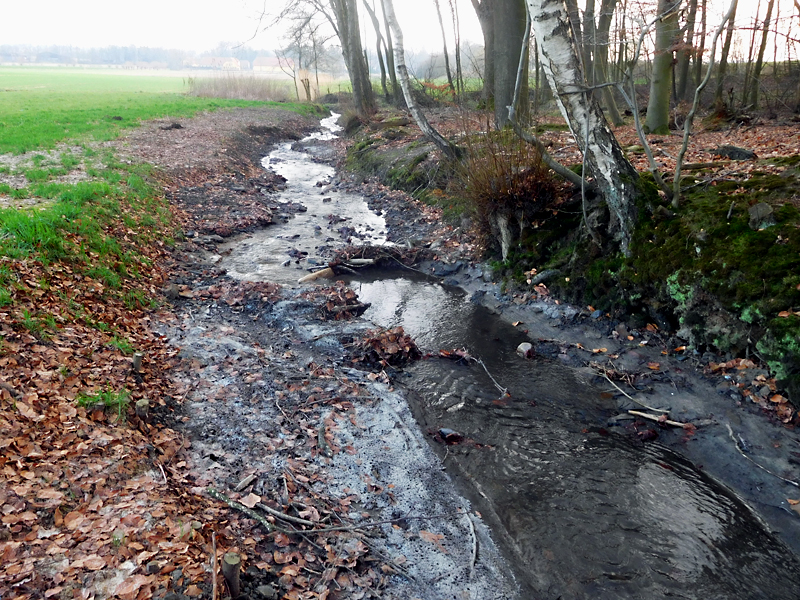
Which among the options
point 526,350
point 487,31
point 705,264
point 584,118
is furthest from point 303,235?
point 487,31

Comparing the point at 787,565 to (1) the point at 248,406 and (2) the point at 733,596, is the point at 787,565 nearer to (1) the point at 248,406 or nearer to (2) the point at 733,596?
(2) the point at 733,596

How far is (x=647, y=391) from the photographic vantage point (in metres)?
5.55

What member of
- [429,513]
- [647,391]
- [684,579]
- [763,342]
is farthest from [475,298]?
[684,579]

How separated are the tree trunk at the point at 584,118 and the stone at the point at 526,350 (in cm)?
188

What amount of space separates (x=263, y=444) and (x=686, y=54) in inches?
572

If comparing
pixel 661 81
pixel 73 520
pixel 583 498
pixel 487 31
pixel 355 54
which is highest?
pixel 355 54

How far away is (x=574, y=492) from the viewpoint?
Result: 4379 millimetres

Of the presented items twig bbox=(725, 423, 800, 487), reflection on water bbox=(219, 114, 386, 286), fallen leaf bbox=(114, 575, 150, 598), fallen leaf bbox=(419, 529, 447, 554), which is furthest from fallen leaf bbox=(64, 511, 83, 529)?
reflection on water bbox=(219, 114, 386, 286)

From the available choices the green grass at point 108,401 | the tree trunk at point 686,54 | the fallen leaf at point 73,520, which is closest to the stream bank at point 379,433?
the green grass at point 108,401

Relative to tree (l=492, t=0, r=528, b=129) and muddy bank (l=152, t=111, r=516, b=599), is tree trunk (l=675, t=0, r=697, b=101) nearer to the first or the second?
tree (l=492, t=0, r=528, b=129)

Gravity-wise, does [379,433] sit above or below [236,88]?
below

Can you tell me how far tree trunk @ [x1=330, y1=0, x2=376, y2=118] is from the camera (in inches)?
881

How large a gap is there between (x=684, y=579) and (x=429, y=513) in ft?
6.19

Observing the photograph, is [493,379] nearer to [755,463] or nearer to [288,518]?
[755,463]
